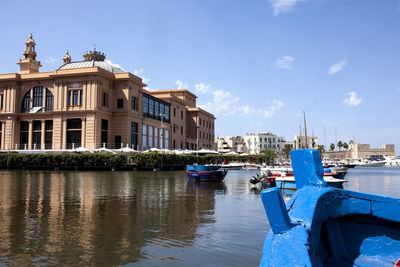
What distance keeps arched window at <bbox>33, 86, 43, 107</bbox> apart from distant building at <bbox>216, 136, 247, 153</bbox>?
93.6 meters

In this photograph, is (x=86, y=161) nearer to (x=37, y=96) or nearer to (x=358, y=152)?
(x=37, y=96)

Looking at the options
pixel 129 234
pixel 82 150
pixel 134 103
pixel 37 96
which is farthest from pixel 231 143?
pixel 129 234

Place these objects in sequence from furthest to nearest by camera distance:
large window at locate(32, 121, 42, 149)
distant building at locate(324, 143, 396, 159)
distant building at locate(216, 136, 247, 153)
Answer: distant building at locate(324, 143, 396, 159) → distant building at locate(216, 136, 247, 153) → large window at locate(32, 121, 42, 149)

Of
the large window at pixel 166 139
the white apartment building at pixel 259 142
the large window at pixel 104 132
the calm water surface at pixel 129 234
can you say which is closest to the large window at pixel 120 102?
the large window at pixel 104 132

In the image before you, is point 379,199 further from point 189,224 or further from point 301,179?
point 189,224

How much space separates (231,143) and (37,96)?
98419mm

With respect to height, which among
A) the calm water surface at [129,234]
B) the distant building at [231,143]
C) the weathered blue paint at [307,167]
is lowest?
the calm water surface at [129,234]

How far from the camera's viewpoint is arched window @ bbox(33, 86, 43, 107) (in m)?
58.0

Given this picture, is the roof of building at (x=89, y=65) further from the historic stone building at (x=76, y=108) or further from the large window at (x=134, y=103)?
the large window at (x=134, y=103)

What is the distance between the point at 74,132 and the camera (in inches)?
2165

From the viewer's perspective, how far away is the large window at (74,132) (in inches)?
2142

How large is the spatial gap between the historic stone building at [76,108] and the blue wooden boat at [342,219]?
161 feet

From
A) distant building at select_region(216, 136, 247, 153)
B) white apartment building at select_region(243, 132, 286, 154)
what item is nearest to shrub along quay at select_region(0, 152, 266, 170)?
white apartment building at select_region(243, 132, 286, 154)

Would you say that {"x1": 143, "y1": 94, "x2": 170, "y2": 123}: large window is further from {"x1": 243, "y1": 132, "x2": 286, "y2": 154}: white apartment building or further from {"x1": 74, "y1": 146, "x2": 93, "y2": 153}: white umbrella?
{"x1": 243, "y1": 132, "x2": 286, "y2": 154}: white apartment building
